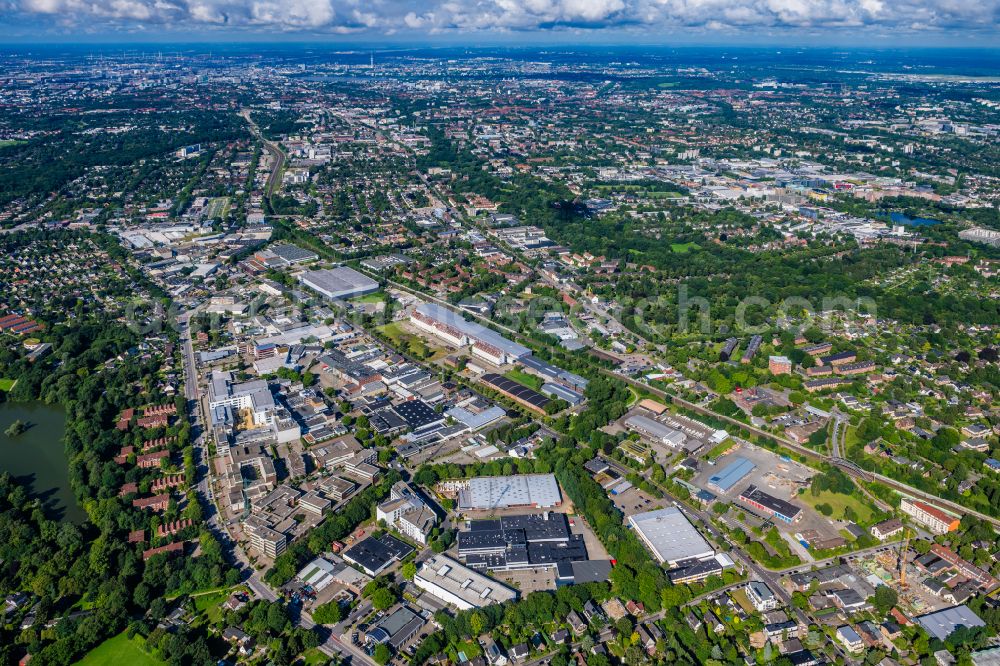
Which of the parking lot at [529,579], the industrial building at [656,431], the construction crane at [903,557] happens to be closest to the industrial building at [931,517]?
the construction crane at [903,557]

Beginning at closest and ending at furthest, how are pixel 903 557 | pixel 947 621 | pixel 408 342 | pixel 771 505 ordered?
pixel 947 621
pixel 903 557
pixel 771 505
pixel 408 342

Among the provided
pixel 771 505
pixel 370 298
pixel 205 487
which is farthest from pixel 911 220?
pixel 205 487

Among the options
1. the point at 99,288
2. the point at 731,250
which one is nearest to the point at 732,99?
the point at 731,250

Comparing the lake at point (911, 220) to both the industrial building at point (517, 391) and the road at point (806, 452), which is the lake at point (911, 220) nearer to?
the road at point (806, 452)

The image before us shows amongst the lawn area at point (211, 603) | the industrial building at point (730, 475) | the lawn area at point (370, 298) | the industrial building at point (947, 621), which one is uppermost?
the industrial building at point (947, 621)

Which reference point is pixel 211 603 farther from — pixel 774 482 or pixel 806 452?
pixel 806 452

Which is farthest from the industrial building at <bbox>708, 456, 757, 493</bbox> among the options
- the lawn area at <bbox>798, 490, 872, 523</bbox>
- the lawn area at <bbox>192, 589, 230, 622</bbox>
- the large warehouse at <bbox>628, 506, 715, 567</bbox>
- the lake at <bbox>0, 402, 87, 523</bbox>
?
the lake at <bbox>0, 402, 87, 523</bbox>
